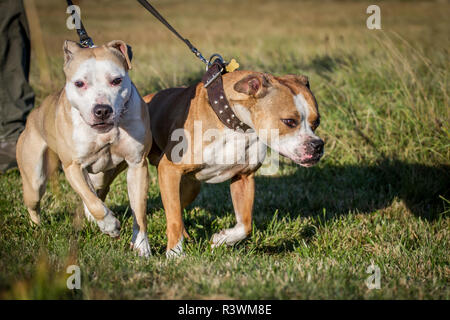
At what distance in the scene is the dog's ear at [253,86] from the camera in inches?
158

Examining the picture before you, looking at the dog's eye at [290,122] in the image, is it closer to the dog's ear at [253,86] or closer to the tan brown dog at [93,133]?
the dog's ear at [253,86]

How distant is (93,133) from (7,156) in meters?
2.75

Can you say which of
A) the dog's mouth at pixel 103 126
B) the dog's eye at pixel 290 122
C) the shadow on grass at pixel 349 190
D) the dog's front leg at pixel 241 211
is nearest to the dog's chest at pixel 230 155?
the dog's front leg at pixel 241 211

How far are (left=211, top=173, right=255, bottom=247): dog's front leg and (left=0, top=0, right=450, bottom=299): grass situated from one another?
0.14m

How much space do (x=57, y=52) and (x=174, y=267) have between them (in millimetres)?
7382

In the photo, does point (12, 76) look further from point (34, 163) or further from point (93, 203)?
point (93, 203)

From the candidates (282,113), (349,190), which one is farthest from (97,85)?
(349,190)

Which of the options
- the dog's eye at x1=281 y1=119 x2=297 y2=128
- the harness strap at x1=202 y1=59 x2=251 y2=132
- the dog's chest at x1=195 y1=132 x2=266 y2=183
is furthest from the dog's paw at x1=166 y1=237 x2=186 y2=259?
the dog's eye at x1=281 y1=119 x2=297 y2=128

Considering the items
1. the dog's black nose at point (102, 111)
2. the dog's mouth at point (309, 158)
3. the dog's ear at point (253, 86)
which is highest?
the dog's ear at point (253, 86)

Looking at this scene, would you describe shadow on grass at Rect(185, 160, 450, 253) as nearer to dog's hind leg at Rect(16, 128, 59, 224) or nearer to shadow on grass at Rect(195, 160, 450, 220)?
shadow on grass at Rect(195, 160, 450, 220)

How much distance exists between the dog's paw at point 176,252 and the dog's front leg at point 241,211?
12.8 inches

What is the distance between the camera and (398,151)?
615 cm
